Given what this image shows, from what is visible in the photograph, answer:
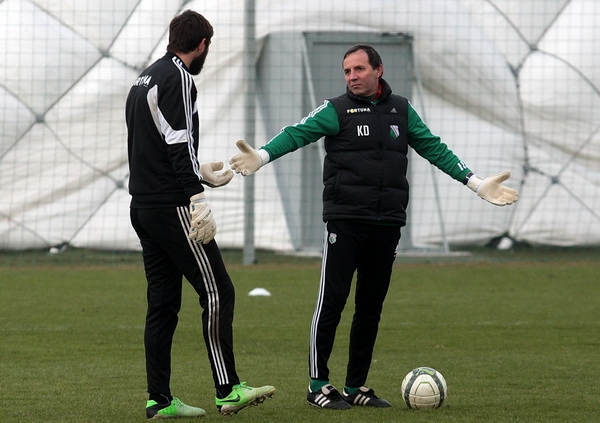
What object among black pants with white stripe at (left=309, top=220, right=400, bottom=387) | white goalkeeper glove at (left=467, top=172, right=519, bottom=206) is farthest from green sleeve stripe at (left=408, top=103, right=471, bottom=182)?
black pants with white stripe at (left=309, top=220, right=400, bottom=387)

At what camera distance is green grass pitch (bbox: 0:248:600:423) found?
655 centimetres

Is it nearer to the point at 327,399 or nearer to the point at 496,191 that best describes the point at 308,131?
the point at 496,191

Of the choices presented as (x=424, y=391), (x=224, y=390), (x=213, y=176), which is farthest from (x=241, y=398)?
(x=213, y=176)

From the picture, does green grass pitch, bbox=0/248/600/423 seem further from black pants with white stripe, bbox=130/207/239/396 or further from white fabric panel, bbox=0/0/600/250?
white fabric panel, bbox=0/0/600/250

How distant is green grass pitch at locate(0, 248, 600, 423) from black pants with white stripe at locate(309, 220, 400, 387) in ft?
1.03

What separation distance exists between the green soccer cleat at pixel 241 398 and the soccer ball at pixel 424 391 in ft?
2.91

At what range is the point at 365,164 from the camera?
6.57 meters

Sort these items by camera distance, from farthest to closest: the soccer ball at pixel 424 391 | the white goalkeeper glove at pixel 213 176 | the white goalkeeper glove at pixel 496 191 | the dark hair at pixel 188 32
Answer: the white goalkeeper glove at pixel 496 191 < the soccer ball at pixel 424 391 < the white goalkeeper glove at pixel 213 176 < the dark hair at pixel 188 32

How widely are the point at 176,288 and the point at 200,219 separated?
2.04 feet

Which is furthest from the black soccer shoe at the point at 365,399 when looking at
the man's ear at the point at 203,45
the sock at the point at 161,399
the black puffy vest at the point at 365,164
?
the man's ear at the point at 203,45

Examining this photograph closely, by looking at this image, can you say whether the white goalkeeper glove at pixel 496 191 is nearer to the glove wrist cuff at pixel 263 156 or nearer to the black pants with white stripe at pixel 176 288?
the glove wrist cuff at pixel 263 156

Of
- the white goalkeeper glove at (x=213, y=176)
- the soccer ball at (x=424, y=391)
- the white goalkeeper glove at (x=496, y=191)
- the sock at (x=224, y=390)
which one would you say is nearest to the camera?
the sock at (x=224, y=390)

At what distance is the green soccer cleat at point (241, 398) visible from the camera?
6027mm

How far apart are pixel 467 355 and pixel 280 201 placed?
31.0ft
